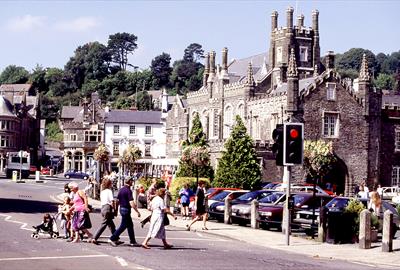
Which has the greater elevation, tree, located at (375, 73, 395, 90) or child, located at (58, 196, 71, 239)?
tree, located at (375, 73, 395, 90)

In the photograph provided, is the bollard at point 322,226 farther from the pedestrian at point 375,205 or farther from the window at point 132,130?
the window at point 132,130

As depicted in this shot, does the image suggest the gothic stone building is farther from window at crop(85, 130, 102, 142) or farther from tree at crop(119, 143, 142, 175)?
window at crop(85, 130, 102, 142)

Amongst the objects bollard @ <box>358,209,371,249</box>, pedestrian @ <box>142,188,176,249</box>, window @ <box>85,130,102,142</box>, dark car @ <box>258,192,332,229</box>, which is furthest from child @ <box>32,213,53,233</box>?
window @ <box>85,130,102,142</box>

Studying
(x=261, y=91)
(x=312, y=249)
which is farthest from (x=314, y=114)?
(x=312, y=249)

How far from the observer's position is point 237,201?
3272 centimetres

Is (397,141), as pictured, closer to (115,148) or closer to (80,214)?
(80,214)

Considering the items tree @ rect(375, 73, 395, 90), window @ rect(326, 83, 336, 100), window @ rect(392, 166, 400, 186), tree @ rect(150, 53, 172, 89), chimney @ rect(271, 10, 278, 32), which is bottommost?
window @ rect(392, 166, 400, 186)

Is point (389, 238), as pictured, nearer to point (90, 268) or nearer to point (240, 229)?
point (240, 229)

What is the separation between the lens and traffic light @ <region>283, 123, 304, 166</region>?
75.0 ft

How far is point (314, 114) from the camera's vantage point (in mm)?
59875

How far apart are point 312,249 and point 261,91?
156 feet

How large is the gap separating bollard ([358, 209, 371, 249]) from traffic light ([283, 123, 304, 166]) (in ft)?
8.77

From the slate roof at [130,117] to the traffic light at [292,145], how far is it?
83.5m

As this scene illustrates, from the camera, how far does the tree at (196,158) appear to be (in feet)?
168
